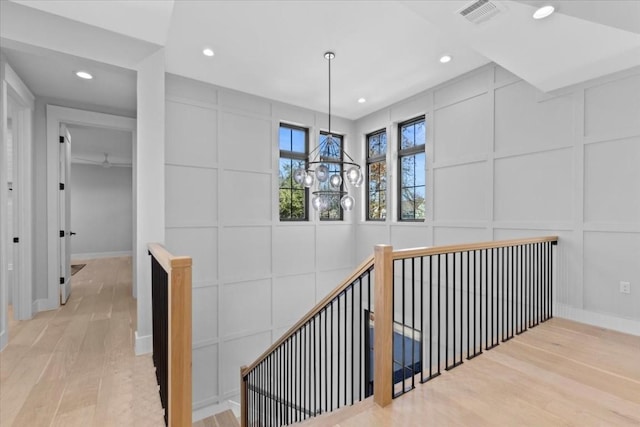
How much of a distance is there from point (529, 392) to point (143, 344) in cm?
316

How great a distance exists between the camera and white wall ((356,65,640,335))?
2793 mm

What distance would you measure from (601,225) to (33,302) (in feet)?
21.7

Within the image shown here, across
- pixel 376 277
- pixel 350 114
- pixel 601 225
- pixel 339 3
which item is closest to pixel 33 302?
pixel 376 277

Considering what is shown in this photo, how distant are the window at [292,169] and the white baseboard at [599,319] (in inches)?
152

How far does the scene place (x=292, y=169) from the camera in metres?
5.42

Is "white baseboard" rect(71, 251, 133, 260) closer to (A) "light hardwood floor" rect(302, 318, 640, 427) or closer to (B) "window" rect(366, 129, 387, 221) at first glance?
(B) "window" rect(366, 129, 387, 221)

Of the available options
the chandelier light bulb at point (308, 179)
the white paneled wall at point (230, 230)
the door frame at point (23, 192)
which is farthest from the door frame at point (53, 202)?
the chandelier light bulb at point (308, 179)

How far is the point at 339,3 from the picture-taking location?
105 inches

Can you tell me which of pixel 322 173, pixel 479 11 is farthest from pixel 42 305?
pixel 479 11

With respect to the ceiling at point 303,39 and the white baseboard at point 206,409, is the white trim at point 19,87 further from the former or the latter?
the white baseboard at point 206,409

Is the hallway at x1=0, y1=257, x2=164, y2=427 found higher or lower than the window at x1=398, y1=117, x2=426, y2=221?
lower

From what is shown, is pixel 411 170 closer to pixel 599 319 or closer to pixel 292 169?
pixel 292 169

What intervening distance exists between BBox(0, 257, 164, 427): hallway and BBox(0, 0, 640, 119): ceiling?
2.75 metres

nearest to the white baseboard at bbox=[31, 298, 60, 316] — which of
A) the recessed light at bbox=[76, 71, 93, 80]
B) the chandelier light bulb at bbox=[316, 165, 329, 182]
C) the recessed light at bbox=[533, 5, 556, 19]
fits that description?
the recessed light at bbox=[76, 71, 93, 80]
